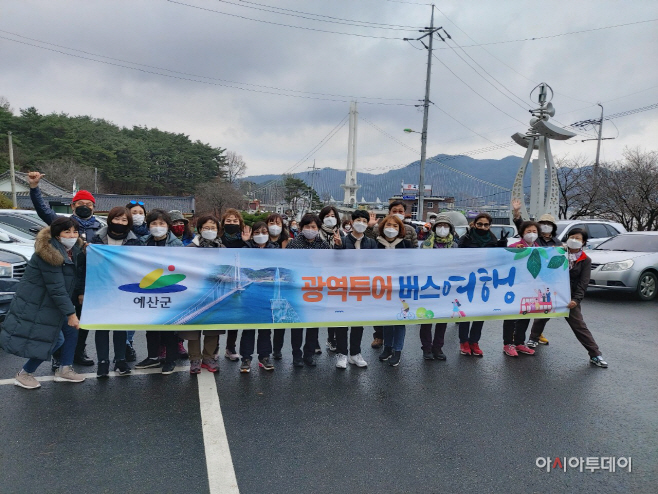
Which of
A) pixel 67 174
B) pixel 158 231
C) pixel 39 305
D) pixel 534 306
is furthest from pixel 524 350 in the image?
pixel 67 174

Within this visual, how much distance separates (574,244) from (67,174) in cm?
5373

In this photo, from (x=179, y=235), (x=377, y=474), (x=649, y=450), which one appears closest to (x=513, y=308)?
(x=649, y=450)

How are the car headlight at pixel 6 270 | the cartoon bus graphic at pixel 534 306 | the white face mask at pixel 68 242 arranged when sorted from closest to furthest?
the white face mask at pixel 68 242 < the cartoon bus graphic at pixel 534 306 < the car headlight at pixel 6 270

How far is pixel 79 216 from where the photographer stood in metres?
4.53

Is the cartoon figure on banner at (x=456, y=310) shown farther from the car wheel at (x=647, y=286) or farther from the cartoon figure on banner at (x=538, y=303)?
the car wheel at (x=647, y=286)

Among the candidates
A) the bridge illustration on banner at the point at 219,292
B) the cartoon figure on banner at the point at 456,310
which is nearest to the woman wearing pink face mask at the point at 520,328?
the cartoon figure on banner at the point at 456,310

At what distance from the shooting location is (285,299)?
15.1ft

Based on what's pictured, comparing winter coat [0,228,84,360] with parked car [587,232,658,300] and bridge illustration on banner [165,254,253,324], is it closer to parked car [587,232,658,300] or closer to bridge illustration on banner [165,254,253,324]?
bridge illustration on banner [165,254,253,324]

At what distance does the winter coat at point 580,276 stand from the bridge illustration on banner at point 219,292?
3817 mm

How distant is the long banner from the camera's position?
430cm

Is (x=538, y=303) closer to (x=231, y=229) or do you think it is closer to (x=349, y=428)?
(x=349, y=428)

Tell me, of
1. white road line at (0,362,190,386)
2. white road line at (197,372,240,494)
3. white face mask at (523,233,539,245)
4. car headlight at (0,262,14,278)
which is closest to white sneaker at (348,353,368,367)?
white road line at (197,372,240,494)

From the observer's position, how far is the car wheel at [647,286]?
9188mm

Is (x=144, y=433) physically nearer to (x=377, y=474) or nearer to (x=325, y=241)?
(x=377, y=474)
